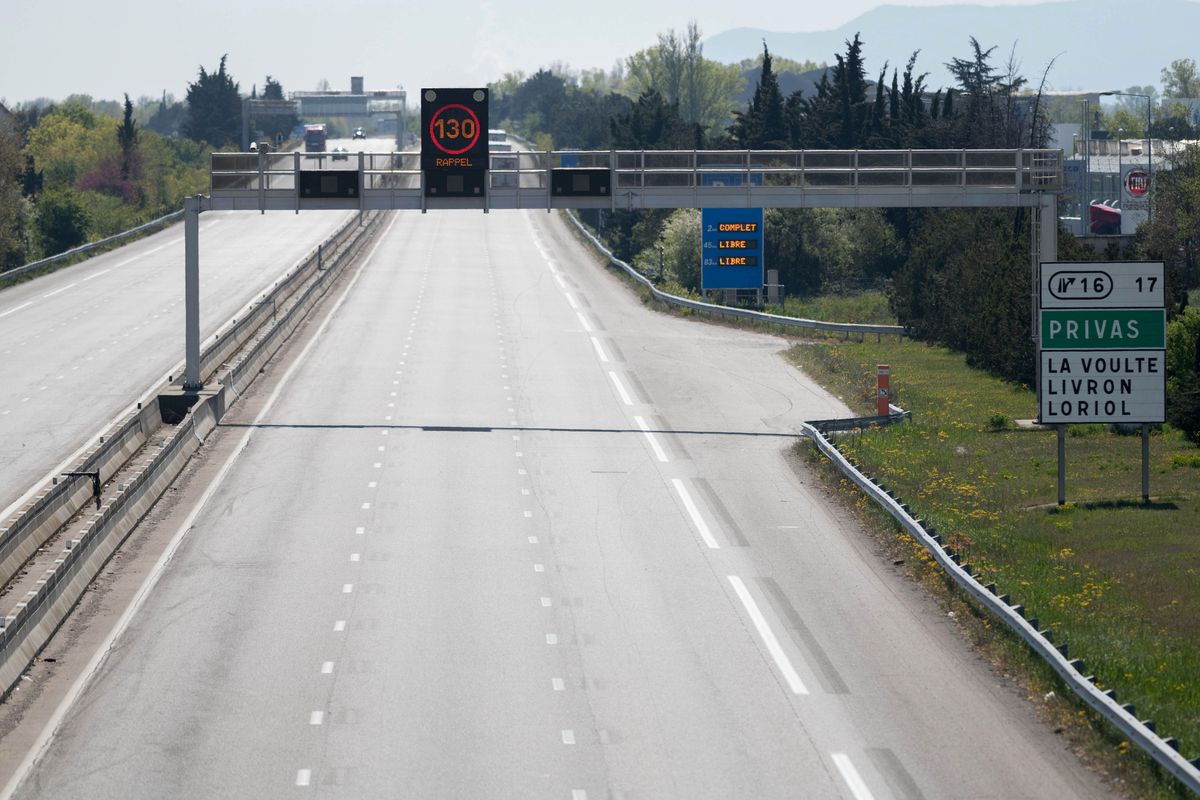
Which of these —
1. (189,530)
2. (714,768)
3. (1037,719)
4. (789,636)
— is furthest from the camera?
(189,530)

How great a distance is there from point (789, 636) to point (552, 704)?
466 centimetres

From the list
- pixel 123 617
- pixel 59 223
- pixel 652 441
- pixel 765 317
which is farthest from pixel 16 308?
pixel 59 223

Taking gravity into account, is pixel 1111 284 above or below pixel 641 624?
above

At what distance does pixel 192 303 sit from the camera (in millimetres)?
44156

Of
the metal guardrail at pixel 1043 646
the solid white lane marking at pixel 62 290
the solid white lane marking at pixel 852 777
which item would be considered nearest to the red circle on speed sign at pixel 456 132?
the metal guardrail at pixel 1043 646

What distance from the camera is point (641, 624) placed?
25.1 m

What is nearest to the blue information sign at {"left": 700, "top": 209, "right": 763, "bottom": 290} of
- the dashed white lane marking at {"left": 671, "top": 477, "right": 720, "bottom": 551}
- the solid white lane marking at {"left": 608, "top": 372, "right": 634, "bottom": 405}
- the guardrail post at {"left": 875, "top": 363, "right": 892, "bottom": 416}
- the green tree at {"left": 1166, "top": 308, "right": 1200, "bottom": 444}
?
the solid white lane marking at {"left": 608, "top": 372, "right": 634, "bottom": 405}

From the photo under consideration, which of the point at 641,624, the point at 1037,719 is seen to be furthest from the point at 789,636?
the point at 1037,719

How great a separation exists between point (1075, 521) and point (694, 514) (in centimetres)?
709

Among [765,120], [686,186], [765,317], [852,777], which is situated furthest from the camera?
[765,120]

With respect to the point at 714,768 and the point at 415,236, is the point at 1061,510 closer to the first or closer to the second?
the point at 714,768

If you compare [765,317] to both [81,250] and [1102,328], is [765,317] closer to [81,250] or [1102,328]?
[1102,328]

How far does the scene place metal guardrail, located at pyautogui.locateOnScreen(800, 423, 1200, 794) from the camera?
1738 cm

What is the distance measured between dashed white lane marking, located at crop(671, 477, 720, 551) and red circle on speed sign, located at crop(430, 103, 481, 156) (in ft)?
44.5
